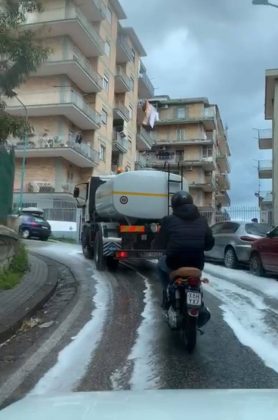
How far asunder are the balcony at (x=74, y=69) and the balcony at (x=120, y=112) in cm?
533

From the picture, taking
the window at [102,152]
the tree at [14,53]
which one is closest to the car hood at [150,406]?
the tree at [14,53]

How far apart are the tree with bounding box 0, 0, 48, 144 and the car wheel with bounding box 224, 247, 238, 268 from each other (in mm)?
9618

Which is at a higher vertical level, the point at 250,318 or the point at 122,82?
the point at 122,82

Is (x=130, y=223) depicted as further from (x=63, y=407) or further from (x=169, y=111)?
(x=169, y=111)

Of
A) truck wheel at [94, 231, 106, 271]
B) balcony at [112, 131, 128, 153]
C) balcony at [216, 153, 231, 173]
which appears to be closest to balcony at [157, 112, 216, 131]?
balcony at [216, 153, 231, 173]

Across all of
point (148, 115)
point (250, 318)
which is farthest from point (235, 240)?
point (148, 115)

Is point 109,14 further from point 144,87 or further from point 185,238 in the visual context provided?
point 185,238

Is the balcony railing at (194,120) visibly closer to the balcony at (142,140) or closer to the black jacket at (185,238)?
the balcony at (142,140)

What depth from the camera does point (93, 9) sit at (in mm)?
43281

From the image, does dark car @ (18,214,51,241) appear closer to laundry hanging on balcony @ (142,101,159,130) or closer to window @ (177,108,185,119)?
laundry hanging on balcony @ (142,101,159,130)

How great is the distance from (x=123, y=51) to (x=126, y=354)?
4808 centimetres

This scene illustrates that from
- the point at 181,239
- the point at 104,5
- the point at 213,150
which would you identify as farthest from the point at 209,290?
the point at 213,150

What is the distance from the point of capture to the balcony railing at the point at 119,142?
50531 millimetres

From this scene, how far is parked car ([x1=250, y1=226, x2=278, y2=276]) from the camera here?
1380 centimetres
